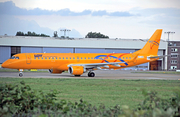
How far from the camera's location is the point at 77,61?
41.2 metres

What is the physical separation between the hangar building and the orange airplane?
3321cm

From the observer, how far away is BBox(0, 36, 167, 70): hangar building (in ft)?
236

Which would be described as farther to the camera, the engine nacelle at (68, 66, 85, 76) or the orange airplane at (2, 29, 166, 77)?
the orange airplane at (2, 29, 166, 77)

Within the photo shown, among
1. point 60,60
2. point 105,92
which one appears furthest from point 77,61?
point 105,92

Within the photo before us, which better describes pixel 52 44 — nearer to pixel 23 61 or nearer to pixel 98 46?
pixel 98 46

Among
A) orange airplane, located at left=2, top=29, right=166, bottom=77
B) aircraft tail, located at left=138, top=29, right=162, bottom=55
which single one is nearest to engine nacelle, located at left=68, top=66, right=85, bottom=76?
orange airplane, located at left=2, top=29, right=166, bottom=77

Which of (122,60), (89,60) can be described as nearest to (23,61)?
(89,60)

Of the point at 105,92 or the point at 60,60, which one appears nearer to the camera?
the point at 105,92

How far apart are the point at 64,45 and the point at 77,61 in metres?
34.9

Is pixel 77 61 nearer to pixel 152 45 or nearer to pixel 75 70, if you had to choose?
pixel 75 70

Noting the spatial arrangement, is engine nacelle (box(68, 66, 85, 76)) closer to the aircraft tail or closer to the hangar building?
the aircraft tail

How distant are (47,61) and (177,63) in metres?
61.1

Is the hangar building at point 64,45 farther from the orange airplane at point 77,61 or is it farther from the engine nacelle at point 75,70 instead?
the engine nacelle at point 75,70

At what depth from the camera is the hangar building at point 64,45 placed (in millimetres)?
71812
